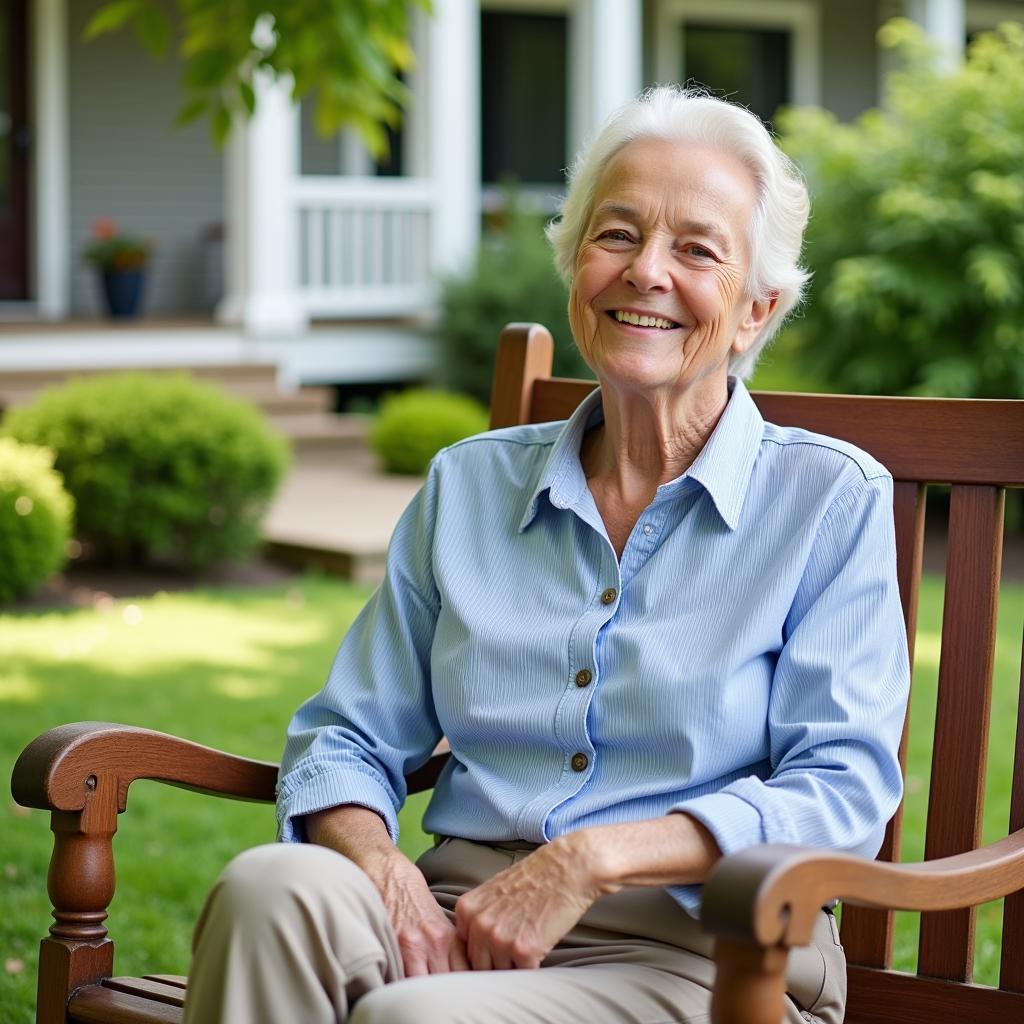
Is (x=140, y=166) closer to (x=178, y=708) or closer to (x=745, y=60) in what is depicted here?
(x=745, y=60)

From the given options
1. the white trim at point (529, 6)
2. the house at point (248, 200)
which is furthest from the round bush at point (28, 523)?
the white trim at point (529, 6)

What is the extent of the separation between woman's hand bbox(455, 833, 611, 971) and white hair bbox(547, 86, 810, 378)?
851mm

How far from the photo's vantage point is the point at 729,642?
2.18m

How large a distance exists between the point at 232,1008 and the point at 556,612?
2.38 feet

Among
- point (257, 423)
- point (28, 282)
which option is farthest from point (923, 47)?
point (28, 282)

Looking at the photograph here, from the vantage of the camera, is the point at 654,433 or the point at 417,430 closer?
the point at 654,433

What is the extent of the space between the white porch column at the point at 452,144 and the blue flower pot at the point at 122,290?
215cm

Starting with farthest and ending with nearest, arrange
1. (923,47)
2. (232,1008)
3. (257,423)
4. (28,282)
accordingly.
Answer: (28,282) < (923,47) < (257,423) < (232,1008)

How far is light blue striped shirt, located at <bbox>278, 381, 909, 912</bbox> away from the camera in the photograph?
2.12m

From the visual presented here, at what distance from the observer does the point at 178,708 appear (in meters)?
5.64

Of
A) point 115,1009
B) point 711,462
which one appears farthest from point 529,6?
point 115,1009

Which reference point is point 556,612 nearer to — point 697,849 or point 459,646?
point 459,646

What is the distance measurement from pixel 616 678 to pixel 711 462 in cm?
33

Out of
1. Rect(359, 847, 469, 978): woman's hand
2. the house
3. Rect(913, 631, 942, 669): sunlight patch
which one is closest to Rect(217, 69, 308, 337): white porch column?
the house
